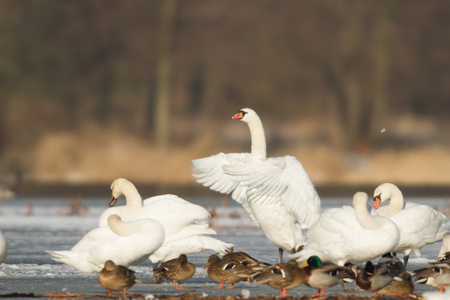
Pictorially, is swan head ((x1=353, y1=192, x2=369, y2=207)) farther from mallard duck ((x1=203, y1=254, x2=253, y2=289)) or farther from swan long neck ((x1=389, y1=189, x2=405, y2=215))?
swan long neck ((x1=389, y1=189, x2=405, y2=215))

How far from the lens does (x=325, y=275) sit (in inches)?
280

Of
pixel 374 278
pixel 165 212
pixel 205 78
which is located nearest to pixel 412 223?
pixel 374 278

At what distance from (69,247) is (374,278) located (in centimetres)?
419

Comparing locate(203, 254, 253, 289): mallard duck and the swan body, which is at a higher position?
the swan body

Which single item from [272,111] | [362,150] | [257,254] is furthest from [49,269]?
[272,111]

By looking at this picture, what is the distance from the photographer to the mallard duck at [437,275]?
721cm

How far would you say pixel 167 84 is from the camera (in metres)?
27.1

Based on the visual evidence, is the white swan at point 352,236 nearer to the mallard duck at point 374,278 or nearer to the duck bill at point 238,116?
the mallard duck at point 374,278

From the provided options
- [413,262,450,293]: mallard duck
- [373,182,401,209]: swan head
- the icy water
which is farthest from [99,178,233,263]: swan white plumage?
[413,262,450,293]: mallard duck

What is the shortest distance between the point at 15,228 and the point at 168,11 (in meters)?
15.5

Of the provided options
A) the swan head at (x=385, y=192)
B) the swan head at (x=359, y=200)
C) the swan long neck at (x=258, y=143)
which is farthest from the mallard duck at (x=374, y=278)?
the swan long neck at (x=258, y=143)

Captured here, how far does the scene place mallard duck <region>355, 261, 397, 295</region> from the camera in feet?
23.2

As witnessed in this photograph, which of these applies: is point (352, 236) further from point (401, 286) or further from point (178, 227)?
point (178, 227)

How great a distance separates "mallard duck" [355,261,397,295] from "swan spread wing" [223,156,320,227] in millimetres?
1724
